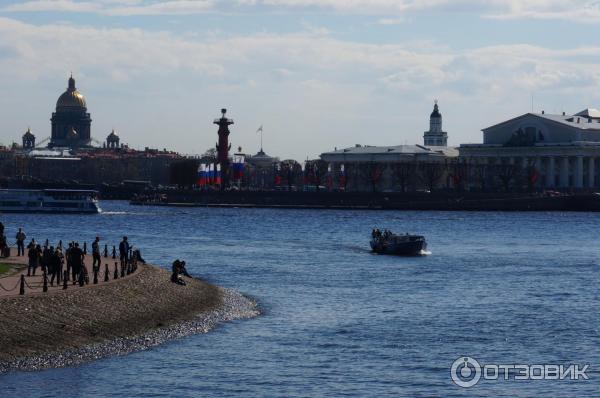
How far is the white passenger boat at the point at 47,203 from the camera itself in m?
137

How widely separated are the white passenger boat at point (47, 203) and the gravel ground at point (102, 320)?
9352 centimetres

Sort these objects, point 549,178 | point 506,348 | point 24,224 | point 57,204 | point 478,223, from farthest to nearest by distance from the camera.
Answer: point 549,178
point 57,204
point 478,223
point 24,224
point 506,348

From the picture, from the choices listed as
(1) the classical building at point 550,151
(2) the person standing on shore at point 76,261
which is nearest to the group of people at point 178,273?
(2) the person standing on shore at point 76,261

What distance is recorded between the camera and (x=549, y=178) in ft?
619

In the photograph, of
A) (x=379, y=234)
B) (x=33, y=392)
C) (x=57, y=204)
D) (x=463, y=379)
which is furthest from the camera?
(x=57, y=204)

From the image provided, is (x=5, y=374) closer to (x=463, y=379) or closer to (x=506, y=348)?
(x=463, y=379)

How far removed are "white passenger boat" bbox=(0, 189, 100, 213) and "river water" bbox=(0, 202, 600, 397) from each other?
47072 mm

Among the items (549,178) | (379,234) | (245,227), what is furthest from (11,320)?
(549,178)

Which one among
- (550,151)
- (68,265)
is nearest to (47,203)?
(550,151)

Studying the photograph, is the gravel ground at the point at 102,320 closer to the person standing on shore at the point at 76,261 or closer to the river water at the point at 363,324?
the river water at the point at 363,324

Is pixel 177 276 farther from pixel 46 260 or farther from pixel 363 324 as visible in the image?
pixel 363 324

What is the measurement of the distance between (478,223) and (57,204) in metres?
37.8

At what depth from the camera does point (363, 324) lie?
136ft

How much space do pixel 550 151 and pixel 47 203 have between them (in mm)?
71762
